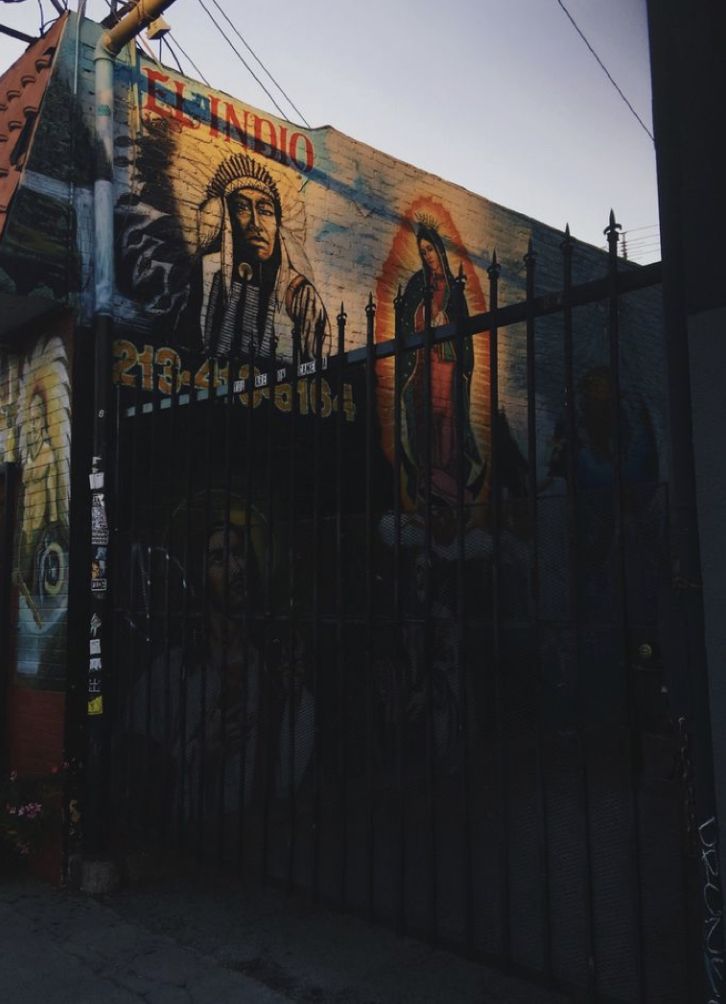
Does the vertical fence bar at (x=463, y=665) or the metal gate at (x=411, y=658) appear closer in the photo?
the metal gate at (x=411, y=658)

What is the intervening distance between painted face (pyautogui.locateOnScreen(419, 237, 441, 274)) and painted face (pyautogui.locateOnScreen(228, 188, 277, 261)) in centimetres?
186

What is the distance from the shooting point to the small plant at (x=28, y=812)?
5340 millimetres

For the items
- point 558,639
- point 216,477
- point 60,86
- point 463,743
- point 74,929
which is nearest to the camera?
point 463,743

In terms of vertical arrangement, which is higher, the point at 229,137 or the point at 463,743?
the point at 229,137

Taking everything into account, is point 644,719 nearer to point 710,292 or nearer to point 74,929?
point 710,292

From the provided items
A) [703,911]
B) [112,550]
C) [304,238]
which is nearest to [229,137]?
[304,238]

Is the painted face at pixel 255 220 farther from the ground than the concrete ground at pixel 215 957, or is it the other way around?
the painted face at pixel 255 220

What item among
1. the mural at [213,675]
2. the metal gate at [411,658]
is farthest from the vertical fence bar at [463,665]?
the mural at [213,675]

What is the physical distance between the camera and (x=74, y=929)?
15.1 feet

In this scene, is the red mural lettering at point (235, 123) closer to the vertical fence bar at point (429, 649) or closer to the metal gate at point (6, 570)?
the metal gate at point (6, 570)

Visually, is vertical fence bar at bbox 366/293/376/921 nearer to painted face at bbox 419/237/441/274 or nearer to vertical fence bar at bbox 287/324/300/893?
vertical fence bar at bbox 287/324/300/893

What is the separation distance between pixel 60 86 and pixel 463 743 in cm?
530

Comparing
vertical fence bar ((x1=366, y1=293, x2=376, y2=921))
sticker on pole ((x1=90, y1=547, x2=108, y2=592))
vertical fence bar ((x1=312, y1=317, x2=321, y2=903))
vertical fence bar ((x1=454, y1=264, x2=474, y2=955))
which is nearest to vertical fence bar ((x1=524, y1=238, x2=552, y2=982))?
vertical fence bar ((x1=454, y1=264, x2=474, y2=955))

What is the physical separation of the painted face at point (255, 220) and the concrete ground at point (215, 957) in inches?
194
